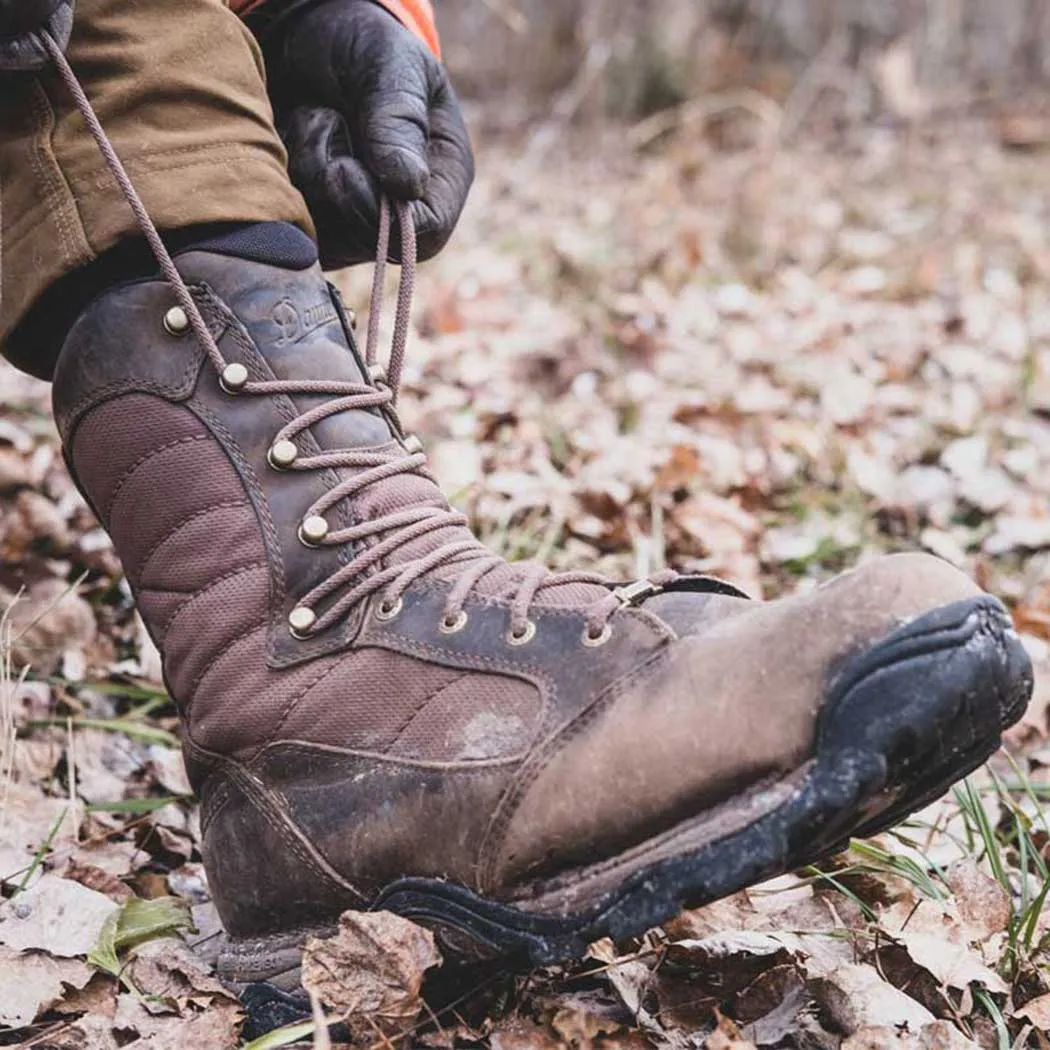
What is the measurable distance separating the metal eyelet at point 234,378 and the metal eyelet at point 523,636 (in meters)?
0.37

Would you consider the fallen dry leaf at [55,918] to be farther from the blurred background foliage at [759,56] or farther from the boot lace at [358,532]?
the blurred background foliage at [759,56]

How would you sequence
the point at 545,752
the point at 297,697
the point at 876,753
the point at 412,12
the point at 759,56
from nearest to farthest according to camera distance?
the point at 876,753
the point at 545,752
the point at 297,697
the point at 412,12
the point at 759,56

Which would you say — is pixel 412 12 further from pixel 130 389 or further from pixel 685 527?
pixel 685 527

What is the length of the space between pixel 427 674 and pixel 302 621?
14cm

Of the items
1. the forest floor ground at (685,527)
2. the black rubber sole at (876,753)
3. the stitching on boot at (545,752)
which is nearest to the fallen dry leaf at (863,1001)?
the forest floor ground at (685,527)

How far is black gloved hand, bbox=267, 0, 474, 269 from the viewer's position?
57.3 inches

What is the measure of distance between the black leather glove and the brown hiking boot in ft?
0.76

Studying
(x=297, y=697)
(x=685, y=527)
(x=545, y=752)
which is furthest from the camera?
(x=685, y=527)

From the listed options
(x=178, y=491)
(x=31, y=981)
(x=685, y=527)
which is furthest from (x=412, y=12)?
(x=685, y=527)

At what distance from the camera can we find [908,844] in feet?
5.09

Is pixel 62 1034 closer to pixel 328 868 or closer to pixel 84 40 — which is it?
pixel 328 868

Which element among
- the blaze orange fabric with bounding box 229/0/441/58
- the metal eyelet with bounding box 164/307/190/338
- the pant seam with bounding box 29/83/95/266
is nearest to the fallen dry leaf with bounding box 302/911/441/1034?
the metal eyelet with bounding box 164/307/190/338

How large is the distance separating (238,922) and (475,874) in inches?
11.9

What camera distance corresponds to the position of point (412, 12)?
159 cm
